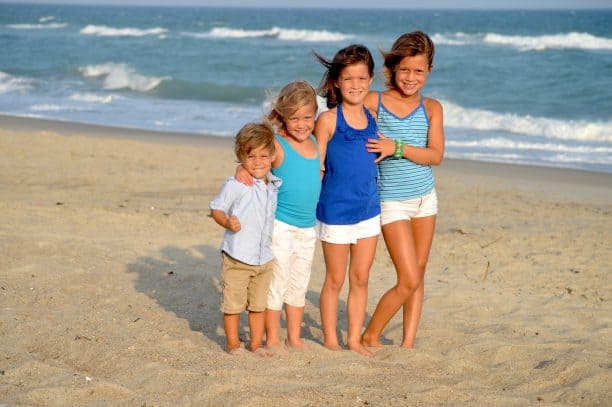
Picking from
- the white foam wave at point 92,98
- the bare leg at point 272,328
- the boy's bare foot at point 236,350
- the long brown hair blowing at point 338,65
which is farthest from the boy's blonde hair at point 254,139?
the white foam wave at point 92,98

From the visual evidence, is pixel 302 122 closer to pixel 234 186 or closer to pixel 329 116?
pixel 329 116

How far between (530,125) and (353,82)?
12855 mm

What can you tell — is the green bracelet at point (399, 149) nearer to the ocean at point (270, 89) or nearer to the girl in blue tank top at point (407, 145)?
the girl in blue tank top at point (407, 145)

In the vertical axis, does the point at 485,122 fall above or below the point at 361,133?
below

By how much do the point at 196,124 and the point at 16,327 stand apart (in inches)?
477

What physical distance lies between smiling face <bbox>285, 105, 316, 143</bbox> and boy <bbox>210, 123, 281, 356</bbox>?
0.12 m

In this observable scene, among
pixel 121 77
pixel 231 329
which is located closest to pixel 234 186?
pixel 231 329

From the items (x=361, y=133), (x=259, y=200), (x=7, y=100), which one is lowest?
(x=7, y=100)

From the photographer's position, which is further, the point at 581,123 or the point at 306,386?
the point at 581,123

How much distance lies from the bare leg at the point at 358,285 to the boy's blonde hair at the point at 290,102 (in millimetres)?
771

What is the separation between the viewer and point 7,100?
19.6 meters

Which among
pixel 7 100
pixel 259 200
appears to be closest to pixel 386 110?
pixel 259 200

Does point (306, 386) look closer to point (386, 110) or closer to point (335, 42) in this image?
point (386, 110)

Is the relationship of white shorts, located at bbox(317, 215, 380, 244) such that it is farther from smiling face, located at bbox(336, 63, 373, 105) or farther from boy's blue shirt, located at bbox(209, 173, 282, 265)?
smiling face, located at bbox(336, 63, 373, 105)
